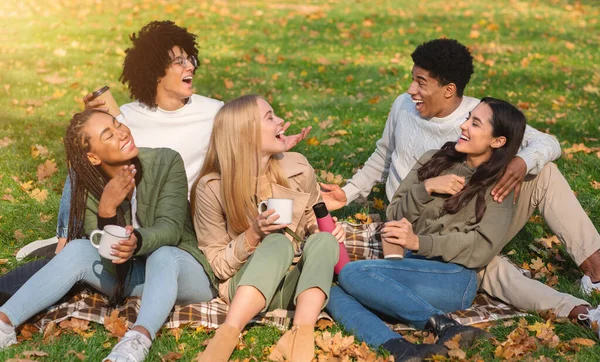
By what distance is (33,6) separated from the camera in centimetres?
1566

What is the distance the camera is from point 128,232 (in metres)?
3.86

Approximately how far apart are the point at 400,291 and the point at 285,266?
0.67 m

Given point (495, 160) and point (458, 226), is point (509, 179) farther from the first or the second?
point (458, 226)

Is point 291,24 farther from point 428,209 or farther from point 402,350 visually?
point 402,350

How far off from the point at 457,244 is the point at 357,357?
37.4 inches

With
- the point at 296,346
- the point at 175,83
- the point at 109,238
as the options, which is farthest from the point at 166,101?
the point at 296,346

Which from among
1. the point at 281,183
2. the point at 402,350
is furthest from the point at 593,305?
the point at 281,183

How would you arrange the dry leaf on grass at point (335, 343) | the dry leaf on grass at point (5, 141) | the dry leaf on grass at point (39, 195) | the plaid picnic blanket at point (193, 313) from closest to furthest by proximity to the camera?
the dry leaf on grass at point (335, 343)
the plaid picnic blanket at point (193, 313)
the dry leaf on grass at point (39, 195)
the dry leaf on grass at point (5, 141)

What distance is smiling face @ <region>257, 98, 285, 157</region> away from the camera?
4.25m

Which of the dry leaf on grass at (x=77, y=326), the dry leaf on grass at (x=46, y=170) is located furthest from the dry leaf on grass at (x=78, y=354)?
the dry leaf on grass at (x=46, y=170)

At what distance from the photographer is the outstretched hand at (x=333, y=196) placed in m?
5.12

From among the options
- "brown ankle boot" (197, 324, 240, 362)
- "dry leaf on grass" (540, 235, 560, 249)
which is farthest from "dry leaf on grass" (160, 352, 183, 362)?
"dry leaf on grass" (540, 235, 560, 249)

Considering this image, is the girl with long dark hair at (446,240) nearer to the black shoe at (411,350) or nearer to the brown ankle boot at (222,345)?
the black shoe at (411,350)

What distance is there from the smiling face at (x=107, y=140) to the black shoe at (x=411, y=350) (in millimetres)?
1810
